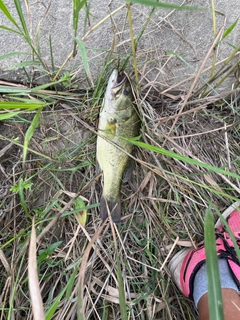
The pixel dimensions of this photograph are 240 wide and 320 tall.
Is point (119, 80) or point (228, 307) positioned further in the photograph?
point (228, 307)

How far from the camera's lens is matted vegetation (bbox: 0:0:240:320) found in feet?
6.00

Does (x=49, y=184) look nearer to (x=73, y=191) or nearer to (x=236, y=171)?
(x=73, y=191)

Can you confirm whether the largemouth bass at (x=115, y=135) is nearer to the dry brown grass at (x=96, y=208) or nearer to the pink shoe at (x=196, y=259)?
the dry brown grass at (x=96, y=208)

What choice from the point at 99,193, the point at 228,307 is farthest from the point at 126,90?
the point at 228,307

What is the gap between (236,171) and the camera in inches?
81.8

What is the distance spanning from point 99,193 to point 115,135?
418 millimetres

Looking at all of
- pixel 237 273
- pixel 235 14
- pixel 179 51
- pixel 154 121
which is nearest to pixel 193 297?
pixel 237 273

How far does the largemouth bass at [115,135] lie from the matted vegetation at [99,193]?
0.33ft

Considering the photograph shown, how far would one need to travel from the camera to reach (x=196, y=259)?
197cm

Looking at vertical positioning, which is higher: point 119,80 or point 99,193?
point 119,80

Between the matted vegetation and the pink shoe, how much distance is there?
63 millimetres

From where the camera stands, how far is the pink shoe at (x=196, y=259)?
1.94 metres

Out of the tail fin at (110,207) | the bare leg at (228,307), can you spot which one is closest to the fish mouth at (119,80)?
the tail fin at (110,207)

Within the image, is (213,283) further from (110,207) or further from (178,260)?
(178,260)
